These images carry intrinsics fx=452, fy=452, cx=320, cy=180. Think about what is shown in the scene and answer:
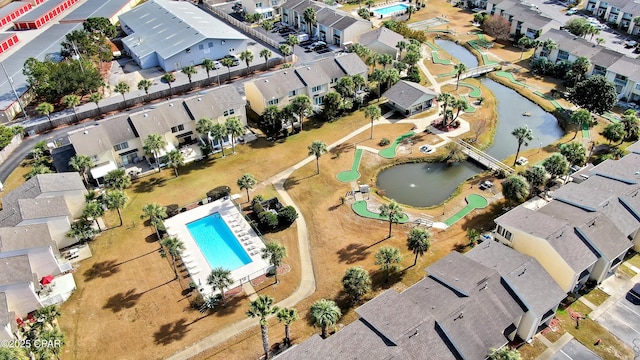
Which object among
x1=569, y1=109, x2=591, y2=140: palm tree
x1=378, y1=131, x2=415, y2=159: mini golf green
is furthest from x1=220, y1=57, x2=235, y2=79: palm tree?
x1=569, y1=109, x2=591, y2=140: palm tree

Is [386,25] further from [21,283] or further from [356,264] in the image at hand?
[21,283]

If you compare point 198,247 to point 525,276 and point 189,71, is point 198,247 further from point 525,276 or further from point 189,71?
point 189,71

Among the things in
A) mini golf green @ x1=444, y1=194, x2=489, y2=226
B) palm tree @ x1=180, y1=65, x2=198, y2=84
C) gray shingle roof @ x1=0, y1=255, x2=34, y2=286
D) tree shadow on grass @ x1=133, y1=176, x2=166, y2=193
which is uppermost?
palm tree @ x1=180, y1=65, x2=198, y2=84

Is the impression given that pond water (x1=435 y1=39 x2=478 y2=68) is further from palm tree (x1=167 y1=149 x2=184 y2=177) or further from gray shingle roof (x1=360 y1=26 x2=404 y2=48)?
palm tree (x1=167 y1=149 x2=184 y2=177)

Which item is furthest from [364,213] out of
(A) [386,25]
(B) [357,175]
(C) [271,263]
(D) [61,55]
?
(D) [61,55]

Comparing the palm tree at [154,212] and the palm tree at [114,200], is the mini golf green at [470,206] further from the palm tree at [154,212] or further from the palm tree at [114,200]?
the palm tree at [114,200]

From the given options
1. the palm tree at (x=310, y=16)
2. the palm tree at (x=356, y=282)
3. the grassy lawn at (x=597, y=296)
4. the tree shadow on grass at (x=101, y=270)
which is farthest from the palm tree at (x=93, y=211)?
the palm tree at (x=310, y=16)
